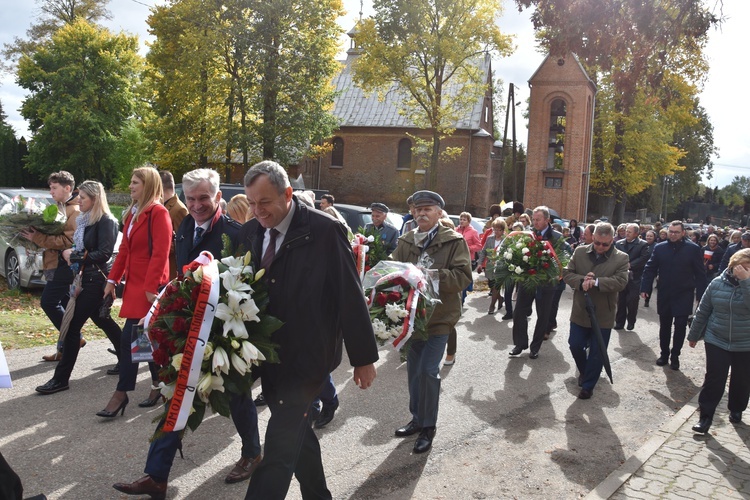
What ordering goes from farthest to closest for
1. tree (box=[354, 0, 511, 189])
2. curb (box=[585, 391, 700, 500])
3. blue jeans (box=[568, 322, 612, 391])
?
tree (box=[354, 0, 511, 189])
blue jeans (box=[568, 322, 612, 391])
curb (box=[585, 391, 700, 500])

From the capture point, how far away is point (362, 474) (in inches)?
202

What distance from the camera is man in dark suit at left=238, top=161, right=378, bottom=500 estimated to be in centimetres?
363

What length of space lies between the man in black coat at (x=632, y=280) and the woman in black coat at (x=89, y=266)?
32.4 ft

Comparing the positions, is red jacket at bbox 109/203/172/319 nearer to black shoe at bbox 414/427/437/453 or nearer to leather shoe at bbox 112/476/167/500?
leather shoe at bbox 112/476/167/500

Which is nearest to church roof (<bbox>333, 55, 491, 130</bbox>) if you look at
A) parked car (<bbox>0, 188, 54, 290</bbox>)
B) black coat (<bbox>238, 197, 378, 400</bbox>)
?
parked car (<bbox>0, 188, 54, 290</bbox>)

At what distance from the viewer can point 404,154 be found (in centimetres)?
5000

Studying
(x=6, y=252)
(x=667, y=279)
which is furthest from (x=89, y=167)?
(x=667, y=279)

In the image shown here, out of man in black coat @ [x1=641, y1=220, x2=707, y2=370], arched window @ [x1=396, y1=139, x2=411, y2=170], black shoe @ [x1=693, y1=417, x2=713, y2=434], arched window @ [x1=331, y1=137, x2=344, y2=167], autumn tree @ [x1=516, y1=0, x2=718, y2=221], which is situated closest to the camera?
black shoe @ [x1=693, y1=417, x2=713, y2=434]

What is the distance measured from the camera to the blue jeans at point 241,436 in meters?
4.38

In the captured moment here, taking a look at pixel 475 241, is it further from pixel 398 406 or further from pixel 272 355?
pixel 272 355

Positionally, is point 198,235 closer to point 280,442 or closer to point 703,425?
point 280,442

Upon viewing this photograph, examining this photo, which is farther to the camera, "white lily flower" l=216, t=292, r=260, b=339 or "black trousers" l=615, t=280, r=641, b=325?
"black trousers" l=615, t=280, r=641, b=325

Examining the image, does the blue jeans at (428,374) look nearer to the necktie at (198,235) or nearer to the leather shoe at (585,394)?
the necktie at (198,235)

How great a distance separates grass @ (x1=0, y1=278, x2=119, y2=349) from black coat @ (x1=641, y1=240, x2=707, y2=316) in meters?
8.39
